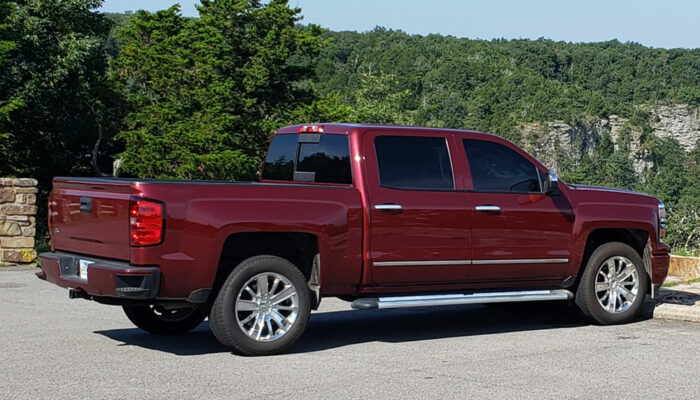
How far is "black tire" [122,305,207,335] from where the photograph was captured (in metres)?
8.59

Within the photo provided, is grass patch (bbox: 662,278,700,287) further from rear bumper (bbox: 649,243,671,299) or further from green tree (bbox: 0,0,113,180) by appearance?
green tree (bbox: 0,0,113,180)

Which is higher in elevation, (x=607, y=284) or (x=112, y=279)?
(x=112, y=279)

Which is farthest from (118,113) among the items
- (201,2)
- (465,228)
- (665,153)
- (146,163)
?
(665,153)

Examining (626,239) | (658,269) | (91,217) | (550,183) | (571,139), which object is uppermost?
(571,139)

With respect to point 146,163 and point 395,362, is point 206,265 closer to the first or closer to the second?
point 395,362

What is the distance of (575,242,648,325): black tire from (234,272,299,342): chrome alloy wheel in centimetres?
311

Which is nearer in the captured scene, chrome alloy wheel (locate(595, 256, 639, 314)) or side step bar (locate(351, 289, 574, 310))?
side step bar (locate(351, 289, 574, 310))

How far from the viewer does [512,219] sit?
883cm

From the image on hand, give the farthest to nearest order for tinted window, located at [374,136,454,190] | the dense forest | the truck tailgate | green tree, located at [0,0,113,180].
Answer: the dense forest
green tree, located at [0,0,113,180]
tinted window, located at [374,136,454,190]
the truck tailgate

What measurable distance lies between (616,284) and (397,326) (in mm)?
2182

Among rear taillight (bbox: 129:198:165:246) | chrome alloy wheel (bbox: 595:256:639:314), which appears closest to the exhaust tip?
rear taillight (bbox: 129:198:165:246)

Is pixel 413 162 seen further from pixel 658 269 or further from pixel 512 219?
pixel 658 269

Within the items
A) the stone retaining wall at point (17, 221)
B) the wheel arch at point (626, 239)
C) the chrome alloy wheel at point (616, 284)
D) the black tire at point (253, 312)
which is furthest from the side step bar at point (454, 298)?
the stone retaining wall at point (17, 221)

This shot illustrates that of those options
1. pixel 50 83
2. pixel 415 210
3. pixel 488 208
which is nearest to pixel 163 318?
pixel 415 210
